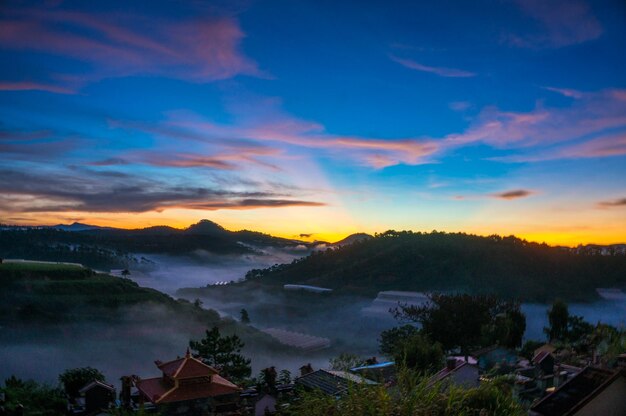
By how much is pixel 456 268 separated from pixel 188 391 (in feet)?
231

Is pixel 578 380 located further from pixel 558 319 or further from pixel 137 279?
pixel 137 279

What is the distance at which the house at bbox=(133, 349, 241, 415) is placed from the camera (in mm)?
14352

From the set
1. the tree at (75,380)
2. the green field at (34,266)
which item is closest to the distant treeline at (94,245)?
the green field at (34,266)

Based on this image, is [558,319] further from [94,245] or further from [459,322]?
[94,245]

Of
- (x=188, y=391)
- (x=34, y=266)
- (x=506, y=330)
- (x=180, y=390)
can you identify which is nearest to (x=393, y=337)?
(x=506, y=330)

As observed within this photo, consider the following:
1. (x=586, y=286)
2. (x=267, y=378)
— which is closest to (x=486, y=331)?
(x=267, y=378)

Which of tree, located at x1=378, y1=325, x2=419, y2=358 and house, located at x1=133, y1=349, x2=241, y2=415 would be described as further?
tree, located at x1=378, y1=325, x2=419, y2=358

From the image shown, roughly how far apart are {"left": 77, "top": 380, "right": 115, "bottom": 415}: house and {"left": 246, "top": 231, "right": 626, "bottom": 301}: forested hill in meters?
59.1

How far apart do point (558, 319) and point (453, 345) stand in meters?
9.70

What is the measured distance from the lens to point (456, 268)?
262ft

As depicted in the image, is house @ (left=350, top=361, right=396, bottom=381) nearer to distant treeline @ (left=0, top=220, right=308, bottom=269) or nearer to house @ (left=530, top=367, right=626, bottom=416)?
house @ (left=530, top=367, right=626, bottom=416)

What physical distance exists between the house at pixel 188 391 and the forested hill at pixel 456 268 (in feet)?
184

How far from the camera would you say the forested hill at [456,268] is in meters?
69.0

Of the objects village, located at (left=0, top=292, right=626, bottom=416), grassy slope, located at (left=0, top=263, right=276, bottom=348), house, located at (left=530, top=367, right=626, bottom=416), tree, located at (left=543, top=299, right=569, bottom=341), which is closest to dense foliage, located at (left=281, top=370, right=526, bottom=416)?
village, located at (left=0, top=292, right=626, bottom=416)
